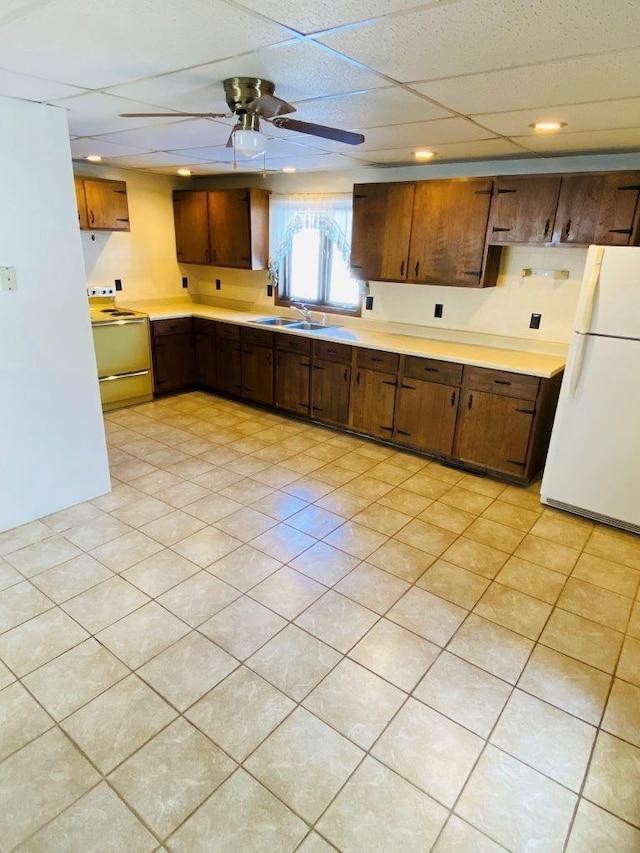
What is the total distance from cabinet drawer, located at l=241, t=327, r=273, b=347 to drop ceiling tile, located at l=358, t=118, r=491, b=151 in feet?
6.53

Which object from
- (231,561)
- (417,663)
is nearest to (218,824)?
(417,663)

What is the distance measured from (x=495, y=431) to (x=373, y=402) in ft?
3.46

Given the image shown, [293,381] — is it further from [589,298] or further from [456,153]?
[589,298]

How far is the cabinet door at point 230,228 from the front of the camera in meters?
5.12

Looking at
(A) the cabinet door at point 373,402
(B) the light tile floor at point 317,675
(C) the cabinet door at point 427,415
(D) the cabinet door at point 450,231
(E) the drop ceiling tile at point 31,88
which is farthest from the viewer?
(A) the cabinet door at point 373,402

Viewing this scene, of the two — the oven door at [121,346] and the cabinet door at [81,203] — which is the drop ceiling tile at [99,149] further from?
the oven door at [121,346]

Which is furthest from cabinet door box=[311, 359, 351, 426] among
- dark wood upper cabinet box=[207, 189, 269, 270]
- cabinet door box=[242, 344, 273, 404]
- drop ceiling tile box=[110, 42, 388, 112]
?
drop ceiling tile box=[110, 42, 388, 112]

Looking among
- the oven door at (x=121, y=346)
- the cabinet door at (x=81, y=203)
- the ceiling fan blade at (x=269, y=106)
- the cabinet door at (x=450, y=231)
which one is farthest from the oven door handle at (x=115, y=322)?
the ceiling fan blade at (x=269, y=106)

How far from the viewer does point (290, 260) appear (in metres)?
5.29

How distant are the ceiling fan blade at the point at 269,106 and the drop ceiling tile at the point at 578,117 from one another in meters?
1.06

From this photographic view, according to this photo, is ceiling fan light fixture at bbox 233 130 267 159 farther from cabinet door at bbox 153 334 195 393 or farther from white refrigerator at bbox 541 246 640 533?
cabinet door at bbox 153 334 195 393

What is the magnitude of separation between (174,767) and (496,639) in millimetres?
1420

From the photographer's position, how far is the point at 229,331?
5.22m

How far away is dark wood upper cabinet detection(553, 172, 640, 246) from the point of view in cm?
310
